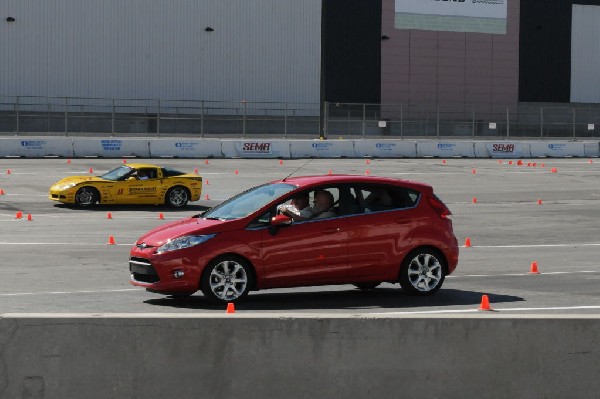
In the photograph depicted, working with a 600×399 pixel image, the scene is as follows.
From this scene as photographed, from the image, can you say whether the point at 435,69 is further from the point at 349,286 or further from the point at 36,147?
the point at 349,286

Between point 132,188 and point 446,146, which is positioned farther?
point 446,146

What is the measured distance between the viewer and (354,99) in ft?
209

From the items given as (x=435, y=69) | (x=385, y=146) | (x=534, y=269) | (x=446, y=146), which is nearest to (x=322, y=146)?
(x=385, y=146)

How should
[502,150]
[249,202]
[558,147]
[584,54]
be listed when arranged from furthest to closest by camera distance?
[584,54], [558,147], [502,150], [249,202]

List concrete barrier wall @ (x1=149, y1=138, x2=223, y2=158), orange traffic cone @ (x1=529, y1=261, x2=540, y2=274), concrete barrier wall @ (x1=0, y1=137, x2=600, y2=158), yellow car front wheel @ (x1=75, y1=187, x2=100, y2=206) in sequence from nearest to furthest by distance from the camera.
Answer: orange traffic cone @ (x1=529, y1=261, x2=540, y2=274) → yellow car front wheel @ (x1=75, y1=187, x2=100, y2=206) → concrete barrier wall @ (x1=0, y1=137, x2=600, y2=158) → concrete barrier wall @ (x1=149, y1=138, x2=223, y2=158)

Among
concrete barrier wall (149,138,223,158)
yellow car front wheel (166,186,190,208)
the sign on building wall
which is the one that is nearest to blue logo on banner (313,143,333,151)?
concrete barrier wall (149,138,223,158)

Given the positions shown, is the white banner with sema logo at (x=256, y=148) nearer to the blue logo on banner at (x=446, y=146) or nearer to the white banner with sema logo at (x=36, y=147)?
the white banner with sema logo at (x=36, y=147)

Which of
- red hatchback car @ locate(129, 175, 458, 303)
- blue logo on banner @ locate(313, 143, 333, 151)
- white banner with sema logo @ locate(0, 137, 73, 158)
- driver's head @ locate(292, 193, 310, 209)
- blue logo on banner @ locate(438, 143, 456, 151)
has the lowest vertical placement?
red hatchback car @ locate(129, 175, 458, 303)

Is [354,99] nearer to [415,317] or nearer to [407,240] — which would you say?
[407,240]

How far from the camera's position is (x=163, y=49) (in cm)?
5866

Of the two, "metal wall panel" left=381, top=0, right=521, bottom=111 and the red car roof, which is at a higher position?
"metal wall panel" left=381, top=0, right=521, bottom=111

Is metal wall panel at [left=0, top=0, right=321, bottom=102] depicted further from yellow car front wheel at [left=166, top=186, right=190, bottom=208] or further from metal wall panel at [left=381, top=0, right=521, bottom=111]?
yellow car front wheel at [left=166, top=186, right=190, bottom=208]

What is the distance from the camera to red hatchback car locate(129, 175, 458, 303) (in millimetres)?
12492
